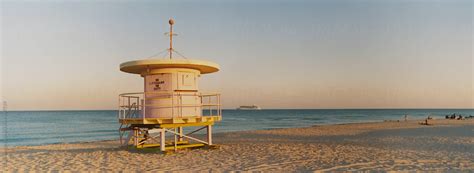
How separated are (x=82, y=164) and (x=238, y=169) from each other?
455 centimetres

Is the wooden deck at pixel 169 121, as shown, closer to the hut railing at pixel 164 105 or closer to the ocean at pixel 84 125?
the hut railing at pixel 164 105

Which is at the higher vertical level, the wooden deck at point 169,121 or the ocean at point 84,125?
the wooden deck at point 169,121

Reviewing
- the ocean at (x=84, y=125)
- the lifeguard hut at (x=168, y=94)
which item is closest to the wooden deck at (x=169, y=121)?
the lifeguard hut at (x=168, y=94)

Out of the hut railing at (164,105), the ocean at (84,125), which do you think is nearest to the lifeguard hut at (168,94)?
the hut railing at (164,105)

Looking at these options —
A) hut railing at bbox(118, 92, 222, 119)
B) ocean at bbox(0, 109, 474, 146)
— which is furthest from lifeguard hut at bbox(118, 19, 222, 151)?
ocean at bbox(0, 109, 474, 146)

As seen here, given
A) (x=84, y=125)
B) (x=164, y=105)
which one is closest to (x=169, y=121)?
(x=164, y=105)

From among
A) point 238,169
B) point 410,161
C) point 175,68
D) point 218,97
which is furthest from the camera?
point 218,97

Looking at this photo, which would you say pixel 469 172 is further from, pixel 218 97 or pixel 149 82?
pixel 149 82

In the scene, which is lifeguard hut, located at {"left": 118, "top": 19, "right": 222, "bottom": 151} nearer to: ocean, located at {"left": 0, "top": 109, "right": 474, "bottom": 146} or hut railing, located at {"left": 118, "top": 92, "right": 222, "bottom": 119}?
hut railing, located at {"left": 118, "top": 92, "right": 222, "bottom": 119}

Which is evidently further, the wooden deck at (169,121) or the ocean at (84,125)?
the ocean at (84,125)

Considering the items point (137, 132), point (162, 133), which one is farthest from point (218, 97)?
point (137, 132)

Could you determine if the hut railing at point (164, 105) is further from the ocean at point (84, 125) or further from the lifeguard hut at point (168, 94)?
the ocean at point (84, 125)

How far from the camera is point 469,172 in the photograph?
8.37m

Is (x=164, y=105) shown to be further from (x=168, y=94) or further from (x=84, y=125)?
Result: (x=84, y=125)
